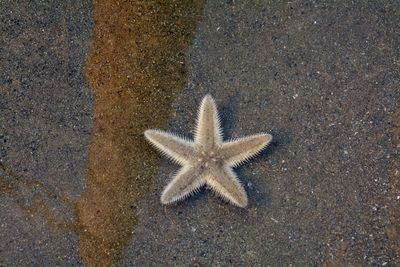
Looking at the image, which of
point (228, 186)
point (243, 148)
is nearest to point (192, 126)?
point (243, 148)

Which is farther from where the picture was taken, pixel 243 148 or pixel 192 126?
pixel 192 126

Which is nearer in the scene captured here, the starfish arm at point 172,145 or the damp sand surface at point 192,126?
the starfish arm at point 172,145

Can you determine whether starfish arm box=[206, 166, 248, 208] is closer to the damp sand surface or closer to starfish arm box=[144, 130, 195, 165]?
the damp sand surface

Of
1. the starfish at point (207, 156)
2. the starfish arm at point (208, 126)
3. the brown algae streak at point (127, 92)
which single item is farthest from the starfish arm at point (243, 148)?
the brown algae streak at point (127, 92)

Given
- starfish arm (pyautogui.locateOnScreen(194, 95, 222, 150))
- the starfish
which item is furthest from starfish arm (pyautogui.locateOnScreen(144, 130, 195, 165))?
starfish arm (pyautogui.locateOnScreen(194, 95, 222, 150))

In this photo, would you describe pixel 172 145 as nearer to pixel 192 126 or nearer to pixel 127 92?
pixel 192 126

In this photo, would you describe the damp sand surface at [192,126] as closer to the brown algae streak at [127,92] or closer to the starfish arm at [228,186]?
the brown algae streak at [127,92]

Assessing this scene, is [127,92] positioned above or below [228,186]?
above
